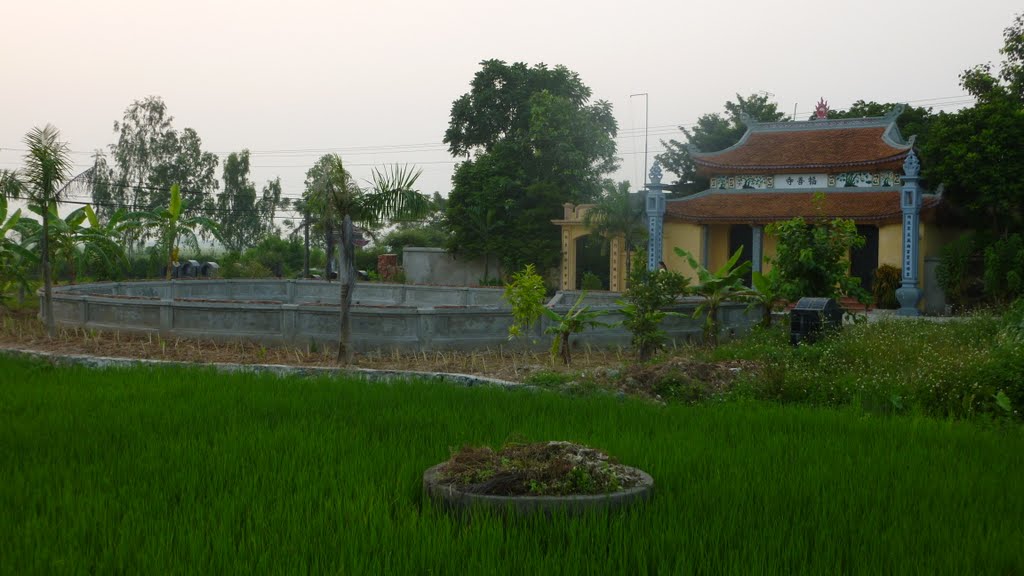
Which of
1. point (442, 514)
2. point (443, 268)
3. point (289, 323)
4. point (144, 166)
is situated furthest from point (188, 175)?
point (442, 514)

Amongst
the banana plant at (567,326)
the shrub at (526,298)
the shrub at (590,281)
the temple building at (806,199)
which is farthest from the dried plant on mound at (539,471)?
the shrub at (590,281)

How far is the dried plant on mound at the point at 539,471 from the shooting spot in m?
4.87

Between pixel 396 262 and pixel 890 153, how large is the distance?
2096 cm

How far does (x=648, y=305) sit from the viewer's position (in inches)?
525

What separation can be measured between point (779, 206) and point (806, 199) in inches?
36.8

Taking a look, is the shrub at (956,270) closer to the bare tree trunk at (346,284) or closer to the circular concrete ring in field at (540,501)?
the bare tree trunk at (346,284)

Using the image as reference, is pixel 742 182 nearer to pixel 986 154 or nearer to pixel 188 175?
pixel 986 154

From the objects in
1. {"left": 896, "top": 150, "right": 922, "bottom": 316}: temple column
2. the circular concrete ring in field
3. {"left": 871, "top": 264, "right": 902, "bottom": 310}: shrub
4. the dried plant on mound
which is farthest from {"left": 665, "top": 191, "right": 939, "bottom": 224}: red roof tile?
the circular concrete ring in field

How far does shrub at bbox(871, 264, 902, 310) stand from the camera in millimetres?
24141

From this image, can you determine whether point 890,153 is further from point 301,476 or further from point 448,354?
point 301,476

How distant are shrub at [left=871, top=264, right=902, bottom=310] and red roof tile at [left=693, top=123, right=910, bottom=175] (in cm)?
320

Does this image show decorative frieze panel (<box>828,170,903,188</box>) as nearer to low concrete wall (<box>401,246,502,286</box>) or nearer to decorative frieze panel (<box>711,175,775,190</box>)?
decorative frieze panel (<box>711,175,775,190</box>)

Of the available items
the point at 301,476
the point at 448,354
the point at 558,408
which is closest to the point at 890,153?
the point at 448,354

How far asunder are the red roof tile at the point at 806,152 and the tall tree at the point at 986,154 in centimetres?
127
